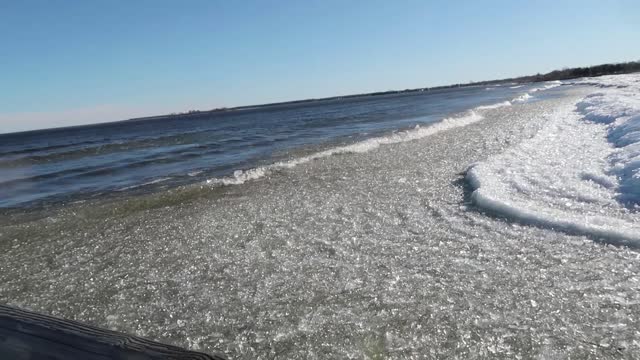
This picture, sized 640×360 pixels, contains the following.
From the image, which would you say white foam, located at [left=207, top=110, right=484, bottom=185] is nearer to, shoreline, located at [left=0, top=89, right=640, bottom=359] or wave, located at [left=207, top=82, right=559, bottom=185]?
wave, located at [left=207, top=82, right=559, bottom=185]

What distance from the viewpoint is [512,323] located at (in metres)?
3.46

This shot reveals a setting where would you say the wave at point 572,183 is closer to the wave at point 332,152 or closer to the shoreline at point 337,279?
the shoreline at point 337,279

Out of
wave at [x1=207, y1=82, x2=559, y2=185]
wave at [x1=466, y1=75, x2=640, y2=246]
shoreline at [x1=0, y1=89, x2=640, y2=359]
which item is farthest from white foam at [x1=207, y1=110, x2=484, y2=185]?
wave at [x1=466, y1=75, x2=640, y2=246]

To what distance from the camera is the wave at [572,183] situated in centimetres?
545

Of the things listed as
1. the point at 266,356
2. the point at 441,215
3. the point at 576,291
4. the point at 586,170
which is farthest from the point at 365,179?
the point at 266,356

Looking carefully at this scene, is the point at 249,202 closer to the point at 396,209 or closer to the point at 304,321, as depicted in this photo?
the point at 396,209

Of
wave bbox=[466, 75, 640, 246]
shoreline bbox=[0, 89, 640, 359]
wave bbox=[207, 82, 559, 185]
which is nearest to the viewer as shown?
shoreline bbox=[0, 89, 640, 359]

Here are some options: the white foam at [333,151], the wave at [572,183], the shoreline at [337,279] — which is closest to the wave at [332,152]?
the white foam at [333,151]

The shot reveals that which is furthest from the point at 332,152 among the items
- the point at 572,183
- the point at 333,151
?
the point at 572,183

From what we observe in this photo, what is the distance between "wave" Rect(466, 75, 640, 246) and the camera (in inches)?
214

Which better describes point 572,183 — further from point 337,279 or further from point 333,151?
point 333,151

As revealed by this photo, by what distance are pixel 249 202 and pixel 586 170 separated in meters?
6.60

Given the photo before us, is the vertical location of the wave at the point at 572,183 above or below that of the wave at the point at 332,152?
below

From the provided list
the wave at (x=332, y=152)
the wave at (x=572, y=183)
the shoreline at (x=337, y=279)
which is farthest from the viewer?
the wave at (x=332, y=152)
